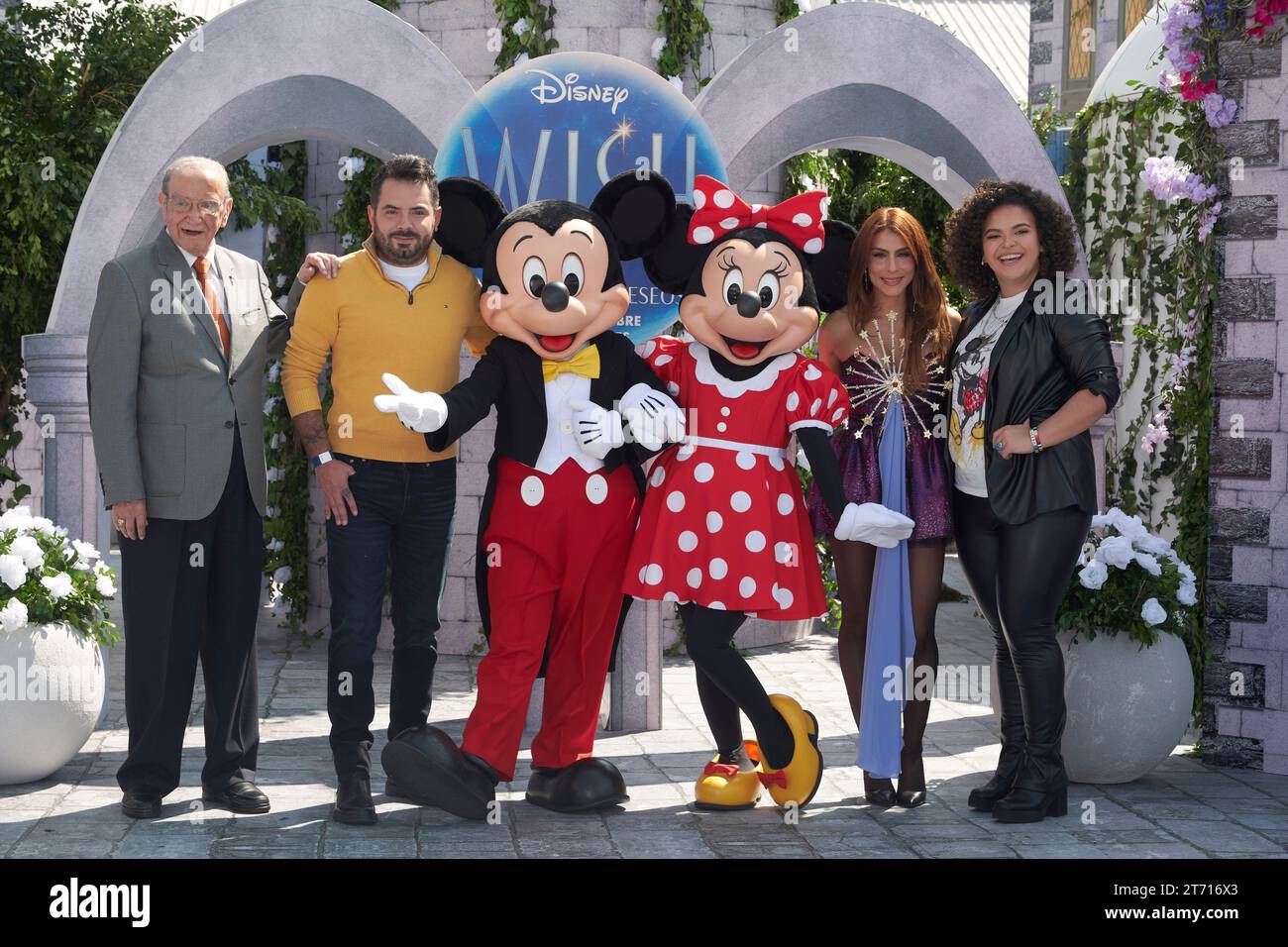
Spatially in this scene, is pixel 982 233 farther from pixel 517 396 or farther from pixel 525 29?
pixel 525 29

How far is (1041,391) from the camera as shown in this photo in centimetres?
478

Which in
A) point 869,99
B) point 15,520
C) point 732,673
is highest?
point 869,99

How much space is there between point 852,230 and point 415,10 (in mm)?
3945

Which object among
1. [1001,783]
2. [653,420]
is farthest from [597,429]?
[1001,783]

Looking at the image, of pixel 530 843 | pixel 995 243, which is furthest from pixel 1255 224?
pixel 530 843

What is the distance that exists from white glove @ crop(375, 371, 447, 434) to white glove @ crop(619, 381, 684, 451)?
23.5 inches

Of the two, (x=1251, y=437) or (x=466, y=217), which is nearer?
(x=466, y=217)

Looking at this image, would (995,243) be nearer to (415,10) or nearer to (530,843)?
(530,843)

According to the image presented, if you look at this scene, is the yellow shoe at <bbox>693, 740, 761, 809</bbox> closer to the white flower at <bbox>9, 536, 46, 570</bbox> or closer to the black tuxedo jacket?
the black tuxedo jacket

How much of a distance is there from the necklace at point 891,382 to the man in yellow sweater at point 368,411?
1.38m

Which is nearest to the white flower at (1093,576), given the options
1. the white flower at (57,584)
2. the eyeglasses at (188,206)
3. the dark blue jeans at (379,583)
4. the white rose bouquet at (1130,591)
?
the white rose bouquet at (1130,591)

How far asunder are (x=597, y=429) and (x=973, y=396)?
1.27m

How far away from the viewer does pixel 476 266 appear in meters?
5.01

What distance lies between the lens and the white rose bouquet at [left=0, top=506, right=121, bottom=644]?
16.9ft
